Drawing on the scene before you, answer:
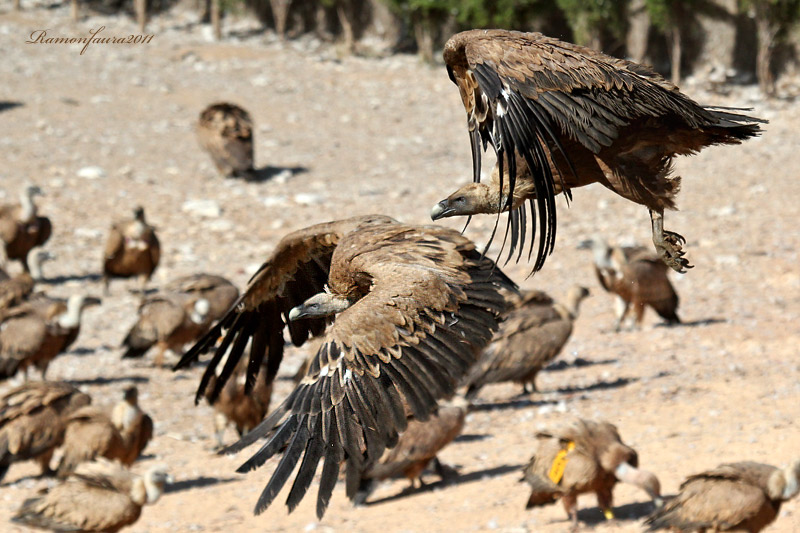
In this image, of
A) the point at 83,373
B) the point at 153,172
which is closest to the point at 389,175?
the point at 153,172

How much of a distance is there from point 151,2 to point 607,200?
18890 mm

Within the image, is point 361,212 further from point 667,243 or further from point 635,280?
point 667,243

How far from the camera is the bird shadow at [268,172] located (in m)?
18.5

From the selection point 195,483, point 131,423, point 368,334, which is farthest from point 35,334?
point 368,334

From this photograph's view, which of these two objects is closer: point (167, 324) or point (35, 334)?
point (35, 334)

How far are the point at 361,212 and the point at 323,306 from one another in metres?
11.2

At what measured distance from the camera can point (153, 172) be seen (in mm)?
18656

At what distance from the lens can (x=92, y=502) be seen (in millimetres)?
7367

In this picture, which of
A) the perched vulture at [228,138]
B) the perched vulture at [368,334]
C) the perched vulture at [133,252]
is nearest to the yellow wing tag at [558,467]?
the perched vulture at [368,334]

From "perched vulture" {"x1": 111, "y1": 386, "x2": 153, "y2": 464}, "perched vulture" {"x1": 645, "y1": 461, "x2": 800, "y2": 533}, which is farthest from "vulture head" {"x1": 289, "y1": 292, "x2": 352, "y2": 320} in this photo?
"perched vulture" {"x1": 111, "y1": 386, "x2": 153, "y2": 464}

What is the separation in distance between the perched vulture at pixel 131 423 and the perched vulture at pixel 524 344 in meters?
2.48

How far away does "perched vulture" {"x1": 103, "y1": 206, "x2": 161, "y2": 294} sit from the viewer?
13.1 meters

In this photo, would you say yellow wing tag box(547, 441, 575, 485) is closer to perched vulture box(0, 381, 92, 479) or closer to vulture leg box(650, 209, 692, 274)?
vulture leg box(650, 209, 692, 274)

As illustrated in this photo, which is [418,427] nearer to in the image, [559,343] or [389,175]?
[559,343]
